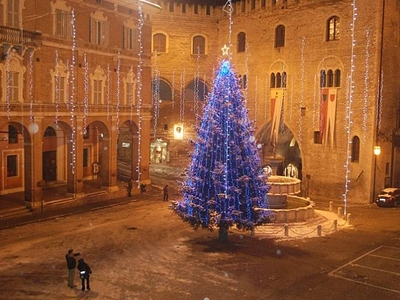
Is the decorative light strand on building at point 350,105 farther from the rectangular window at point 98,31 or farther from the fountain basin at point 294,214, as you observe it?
the rectangular window at point 98,31

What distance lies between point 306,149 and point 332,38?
846 centimetres

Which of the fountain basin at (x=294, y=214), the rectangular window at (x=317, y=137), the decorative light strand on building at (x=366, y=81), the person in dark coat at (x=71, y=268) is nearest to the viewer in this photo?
the person in dark coat at (x=71, y=268)

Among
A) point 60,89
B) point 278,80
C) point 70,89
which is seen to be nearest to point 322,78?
point 278,80

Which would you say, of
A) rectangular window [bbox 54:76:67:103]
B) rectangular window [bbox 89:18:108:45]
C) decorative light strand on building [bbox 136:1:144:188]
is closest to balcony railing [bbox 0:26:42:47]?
rectangular window [bbox 54:76:67:103]

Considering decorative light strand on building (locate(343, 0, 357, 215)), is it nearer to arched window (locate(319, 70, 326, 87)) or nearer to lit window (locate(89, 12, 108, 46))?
arched window (locate(319, 70, 326, 87))

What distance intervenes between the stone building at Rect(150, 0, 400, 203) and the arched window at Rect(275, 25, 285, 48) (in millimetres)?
80

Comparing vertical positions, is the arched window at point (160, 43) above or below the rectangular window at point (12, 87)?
above

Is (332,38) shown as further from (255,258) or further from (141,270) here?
(141,270)

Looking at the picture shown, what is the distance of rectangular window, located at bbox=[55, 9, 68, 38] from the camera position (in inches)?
1080

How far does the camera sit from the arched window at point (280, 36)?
3894 centimetres

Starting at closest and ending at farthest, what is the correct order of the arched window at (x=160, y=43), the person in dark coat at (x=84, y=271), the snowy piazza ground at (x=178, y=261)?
1. the person in dark coat at (x=84, y=271)
2. the snowy piazza ground at (x=178, y=261)
3. the arched window at (x=160, y=43)

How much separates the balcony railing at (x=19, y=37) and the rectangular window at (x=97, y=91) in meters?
4.91

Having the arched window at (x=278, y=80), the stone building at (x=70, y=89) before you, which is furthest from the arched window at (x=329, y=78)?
the stone building at (x=70, y=89)

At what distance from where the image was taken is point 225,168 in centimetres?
1997
